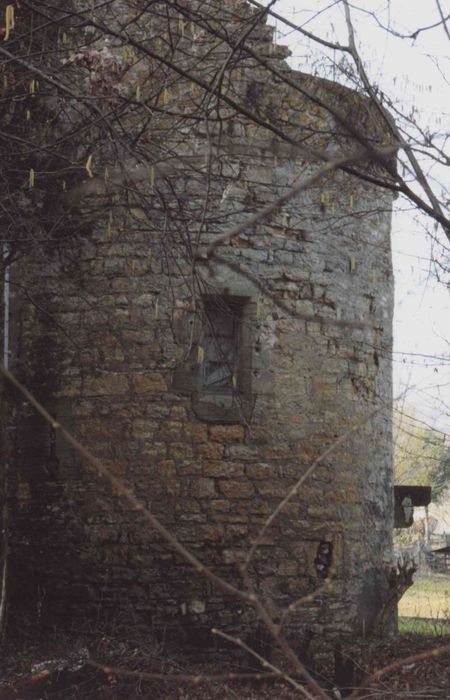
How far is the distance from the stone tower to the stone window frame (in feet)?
0.04

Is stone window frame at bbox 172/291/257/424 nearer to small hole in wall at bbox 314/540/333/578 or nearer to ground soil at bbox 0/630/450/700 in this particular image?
small hole in wall at bbox 314/540/333/578

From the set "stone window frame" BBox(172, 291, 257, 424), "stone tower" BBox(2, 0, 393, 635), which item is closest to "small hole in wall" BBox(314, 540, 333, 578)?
"stone tower" BBox(2, 0, 393, 635)

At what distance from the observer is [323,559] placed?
705 centimetres

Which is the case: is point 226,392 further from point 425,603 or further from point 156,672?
point 425,603

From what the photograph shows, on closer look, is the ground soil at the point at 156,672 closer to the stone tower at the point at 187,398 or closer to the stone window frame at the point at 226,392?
the stone tower at the point at 187,398

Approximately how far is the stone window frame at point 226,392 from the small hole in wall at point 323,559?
3.67 ft

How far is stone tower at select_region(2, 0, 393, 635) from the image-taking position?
6.73 meters

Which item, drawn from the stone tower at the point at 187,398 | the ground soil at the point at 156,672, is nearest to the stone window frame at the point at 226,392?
the stone tower at the point at 187,398

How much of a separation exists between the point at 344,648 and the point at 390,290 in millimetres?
2969

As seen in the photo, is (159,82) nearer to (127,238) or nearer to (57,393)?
(127,238)

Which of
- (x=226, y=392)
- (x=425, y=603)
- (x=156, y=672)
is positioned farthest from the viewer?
(x=425, y=603)

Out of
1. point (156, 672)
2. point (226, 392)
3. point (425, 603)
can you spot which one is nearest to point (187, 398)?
point (226, 392)

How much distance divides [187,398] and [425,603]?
12.6m

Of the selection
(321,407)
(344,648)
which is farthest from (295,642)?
(321,407)
